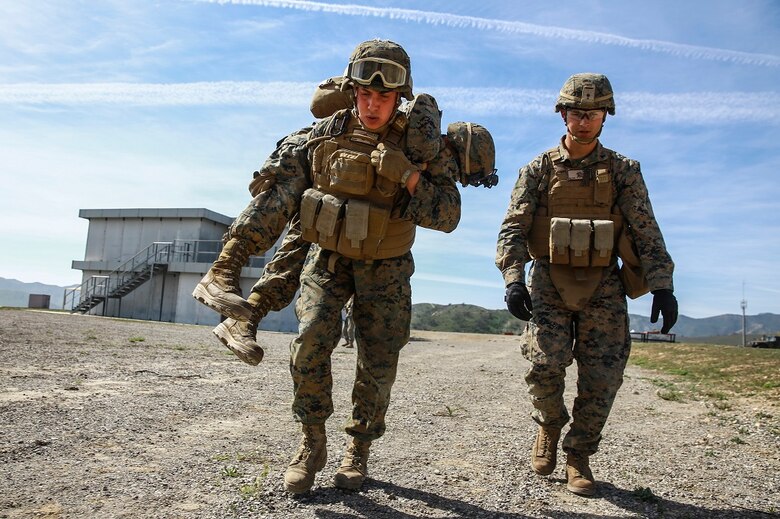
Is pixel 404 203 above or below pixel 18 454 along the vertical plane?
above

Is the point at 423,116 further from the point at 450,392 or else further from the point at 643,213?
the point at 450,392

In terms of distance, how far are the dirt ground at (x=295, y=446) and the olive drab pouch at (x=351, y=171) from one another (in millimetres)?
1846

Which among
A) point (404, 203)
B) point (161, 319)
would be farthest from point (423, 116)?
point (161, 319)

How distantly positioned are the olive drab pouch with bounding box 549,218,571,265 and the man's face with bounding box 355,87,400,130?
A: 1485 millimetres

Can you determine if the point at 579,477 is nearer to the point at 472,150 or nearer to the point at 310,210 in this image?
the point at 472,150

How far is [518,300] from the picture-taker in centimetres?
432

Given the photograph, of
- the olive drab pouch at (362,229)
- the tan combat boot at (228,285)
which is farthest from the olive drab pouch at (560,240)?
the tan combat boot at (228,285)

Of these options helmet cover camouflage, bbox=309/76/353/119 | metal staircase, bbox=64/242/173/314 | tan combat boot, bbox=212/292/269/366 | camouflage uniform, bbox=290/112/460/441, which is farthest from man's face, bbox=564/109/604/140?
metal staircase, bbox=64/242/173/314

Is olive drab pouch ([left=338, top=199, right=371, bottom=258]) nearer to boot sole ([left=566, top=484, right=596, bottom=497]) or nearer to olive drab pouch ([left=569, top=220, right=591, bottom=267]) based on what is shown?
olive drab pouch ([left=569, top=220, right=591, bottom=267])

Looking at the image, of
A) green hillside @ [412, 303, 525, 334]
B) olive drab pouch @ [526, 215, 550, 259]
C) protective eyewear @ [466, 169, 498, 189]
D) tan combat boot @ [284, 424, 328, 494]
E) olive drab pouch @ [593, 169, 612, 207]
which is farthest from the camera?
green hillside @ [412, 303, 525, 334]

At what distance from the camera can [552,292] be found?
177 inches

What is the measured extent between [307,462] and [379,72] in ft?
7.81

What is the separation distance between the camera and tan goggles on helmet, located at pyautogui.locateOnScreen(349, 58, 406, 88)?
3.75m

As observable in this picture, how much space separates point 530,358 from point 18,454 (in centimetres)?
344
